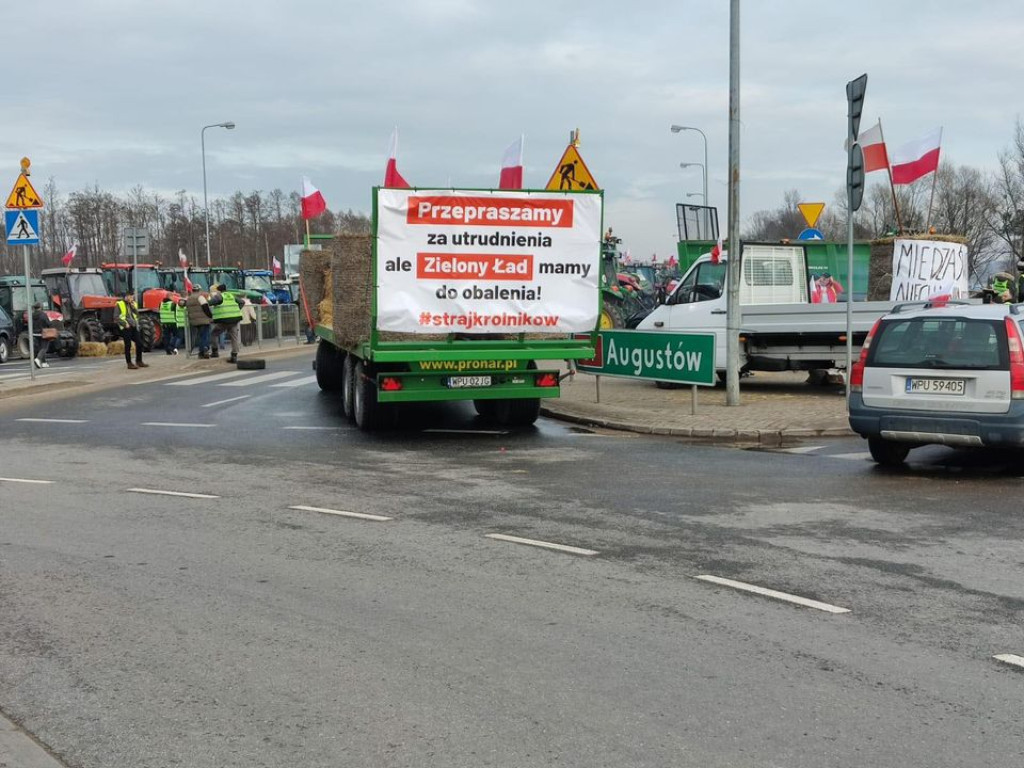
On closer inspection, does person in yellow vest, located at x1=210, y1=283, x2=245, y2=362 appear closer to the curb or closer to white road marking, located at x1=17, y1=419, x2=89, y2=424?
white road marking, located at x1=17, y1=419, x2=89, y2=424

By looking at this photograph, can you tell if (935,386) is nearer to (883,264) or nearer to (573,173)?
(573,173)

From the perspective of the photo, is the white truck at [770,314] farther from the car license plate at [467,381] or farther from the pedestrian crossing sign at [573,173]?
the car license plate at [467,381]

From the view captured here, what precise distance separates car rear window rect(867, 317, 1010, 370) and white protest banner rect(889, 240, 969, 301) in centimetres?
736

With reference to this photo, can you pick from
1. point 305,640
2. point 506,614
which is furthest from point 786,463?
point 305,640

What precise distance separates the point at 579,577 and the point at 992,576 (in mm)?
2437

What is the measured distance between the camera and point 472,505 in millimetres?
9156

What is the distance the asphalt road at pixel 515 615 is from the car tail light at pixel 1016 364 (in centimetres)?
82

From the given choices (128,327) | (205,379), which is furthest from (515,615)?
(128,327)

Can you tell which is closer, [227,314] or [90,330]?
[227,314]

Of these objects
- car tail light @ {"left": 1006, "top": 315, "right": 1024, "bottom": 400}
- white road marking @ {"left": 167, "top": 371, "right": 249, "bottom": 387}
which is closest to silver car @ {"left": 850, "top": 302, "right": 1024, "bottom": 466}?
car tail light @ {"left": 1006, "top": 315, "right": 1024, "bottom": 400}

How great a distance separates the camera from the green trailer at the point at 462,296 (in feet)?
43.4

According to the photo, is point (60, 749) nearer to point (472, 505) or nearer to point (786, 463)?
point (472, 505)

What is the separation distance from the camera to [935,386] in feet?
34.3

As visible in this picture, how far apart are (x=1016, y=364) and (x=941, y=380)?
651 mm
